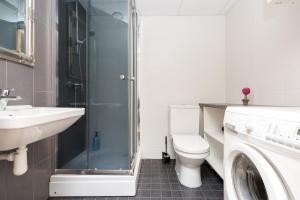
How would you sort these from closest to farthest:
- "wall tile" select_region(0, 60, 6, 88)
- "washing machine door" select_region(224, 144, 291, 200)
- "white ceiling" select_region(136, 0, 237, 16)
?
1. "washing machine door" select_region(224, 144, 291, 200)
2. "wall tile" select_region(0, 60, 6, 88)
3. "white ceiling" select_region(136, 0, 237, 16)

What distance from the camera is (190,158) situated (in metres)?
1.58

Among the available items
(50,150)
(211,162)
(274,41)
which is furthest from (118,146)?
(274,41)

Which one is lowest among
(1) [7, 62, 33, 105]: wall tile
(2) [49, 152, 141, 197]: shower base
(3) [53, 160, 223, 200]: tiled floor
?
(3) [53, 160, 223, 200]: tiled floor

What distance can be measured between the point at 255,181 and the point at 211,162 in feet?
3.57

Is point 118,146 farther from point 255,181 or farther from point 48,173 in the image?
point 255,181

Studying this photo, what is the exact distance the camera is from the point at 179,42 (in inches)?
93.2

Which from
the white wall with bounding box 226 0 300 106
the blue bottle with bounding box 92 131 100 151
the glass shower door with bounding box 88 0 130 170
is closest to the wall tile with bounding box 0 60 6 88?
the glass shower door with bounding box 88 0 130 170

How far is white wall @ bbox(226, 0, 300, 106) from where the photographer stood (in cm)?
129

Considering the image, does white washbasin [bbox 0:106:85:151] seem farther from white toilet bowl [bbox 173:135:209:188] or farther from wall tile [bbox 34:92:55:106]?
white toilet bowl [bbox 173:135:209:188]

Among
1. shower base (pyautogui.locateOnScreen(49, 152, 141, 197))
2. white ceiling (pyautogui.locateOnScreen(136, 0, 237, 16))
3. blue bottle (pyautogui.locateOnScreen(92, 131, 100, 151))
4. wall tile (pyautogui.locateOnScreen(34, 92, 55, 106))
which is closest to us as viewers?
wall tile (pyautogui.locateOnScreen(34, 92, 55, 106))

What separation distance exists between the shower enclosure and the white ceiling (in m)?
0.43

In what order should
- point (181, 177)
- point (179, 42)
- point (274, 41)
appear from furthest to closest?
point (179, 42) → point (181, 177) → point (274, 41)

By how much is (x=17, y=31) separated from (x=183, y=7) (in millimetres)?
1734

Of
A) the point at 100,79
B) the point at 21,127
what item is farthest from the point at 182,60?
the point at 21,127
